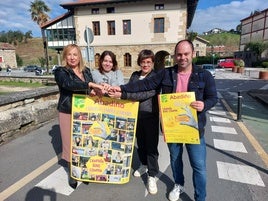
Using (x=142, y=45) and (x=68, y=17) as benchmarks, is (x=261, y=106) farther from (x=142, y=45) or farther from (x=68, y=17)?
(x=68, y=17)

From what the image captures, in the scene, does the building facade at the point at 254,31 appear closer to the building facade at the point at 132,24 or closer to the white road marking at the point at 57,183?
the building facade at the point at 132,24

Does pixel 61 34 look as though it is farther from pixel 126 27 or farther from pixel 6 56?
pixel 6 56

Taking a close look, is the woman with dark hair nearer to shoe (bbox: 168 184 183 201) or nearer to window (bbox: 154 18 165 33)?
shoe (bbox: 168 184 183 201)

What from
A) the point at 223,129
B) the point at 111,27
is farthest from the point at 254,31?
the point at 223,129

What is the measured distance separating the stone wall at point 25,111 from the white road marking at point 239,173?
13.9 ft

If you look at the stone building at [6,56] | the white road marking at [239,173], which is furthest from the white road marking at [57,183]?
the stone building at [6,56]

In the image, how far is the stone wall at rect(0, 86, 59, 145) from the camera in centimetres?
442

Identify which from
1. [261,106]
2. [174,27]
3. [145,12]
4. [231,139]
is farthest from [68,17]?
[231,139]

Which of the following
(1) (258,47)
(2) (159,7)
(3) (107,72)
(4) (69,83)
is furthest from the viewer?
(1) (258,47)

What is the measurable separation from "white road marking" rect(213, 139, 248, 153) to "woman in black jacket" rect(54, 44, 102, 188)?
3016 millimetres

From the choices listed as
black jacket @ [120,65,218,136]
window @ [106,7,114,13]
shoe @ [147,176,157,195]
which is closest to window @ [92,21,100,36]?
window @ [106,7,114,13]

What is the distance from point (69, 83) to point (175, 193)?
1.97 meters

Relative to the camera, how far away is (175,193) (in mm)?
2723

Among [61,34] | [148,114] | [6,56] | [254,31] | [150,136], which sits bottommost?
[150,136]
